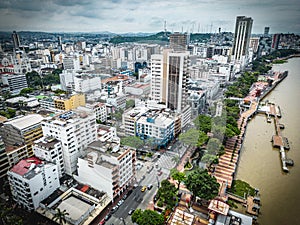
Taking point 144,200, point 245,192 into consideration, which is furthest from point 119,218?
point 245,192

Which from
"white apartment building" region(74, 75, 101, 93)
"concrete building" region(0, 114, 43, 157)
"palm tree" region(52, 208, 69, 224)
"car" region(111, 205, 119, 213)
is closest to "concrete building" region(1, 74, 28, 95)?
"white apartment building" region(74, 75, 101, 93)

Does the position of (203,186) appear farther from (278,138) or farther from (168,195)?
(278,138)

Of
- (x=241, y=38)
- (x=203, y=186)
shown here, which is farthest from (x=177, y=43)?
(x=203, y=186)

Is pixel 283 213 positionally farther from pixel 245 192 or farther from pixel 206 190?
pixel 206 190

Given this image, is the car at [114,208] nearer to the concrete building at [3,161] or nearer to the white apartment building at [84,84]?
the concrete building at [3,161]

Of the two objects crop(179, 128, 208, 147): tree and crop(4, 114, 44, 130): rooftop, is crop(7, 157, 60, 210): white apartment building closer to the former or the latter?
crop(4, 114, 44, 130): rooftop

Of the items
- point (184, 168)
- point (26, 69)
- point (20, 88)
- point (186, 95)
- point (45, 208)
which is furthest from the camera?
point (26, 69)
